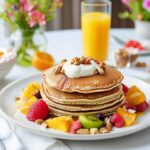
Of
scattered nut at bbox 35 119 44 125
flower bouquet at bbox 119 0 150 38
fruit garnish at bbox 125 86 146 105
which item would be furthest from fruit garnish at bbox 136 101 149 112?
flower bouquet at bbox 119 0 150 38

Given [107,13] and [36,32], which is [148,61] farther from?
[36,32]

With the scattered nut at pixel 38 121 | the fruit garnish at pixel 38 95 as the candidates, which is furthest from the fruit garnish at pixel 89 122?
the fruit garnish at pixel 38 95

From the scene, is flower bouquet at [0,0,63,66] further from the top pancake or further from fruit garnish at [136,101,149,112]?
fruit garnish at [136,101,149,112]

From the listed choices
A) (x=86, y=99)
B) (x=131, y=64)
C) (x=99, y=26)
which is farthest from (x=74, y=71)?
(x=99, y=26)

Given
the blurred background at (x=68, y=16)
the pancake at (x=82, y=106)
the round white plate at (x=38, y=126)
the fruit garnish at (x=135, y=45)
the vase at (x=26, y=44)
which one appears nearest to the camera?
the round white plate at (x=38, y=126)

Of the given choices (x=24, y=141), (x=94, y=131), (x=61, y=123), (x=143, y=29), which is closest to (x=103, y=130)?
(x=94, y=131)

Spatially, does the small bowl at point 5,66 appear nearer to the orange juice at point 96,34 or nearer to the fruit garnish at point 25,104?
the fruit garnish at point 25,104
